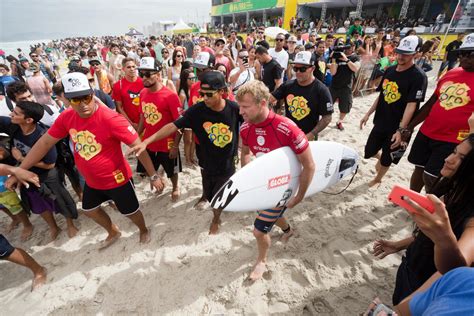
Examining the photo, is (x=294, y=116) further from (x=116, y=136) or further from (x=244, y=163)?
(x=116, y=136)

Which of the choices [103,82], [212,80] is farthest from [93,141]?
[103,82]

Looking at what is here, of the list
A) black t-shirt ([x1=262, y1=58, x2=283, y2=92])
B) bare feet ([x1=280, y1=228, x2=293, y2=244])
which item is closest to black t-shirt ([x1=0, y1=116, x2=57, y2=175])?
bare feet ([x1=280, y1=228, x2=293, y2=244])

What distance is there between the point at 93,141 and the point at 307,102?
2.61 meters

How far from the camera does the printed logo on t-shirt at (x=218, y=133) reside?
2795mm

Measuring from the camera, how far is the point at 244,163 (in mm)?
2689

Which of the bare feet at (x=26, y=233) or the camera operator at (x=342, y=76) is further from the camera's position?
the camera operator at (x=342, y=76)

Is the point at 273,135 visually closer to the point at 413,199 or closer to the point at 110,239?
the point at 413,199

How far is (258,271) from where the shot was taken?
2.64m

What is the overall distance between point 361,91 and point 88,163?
8901 mm

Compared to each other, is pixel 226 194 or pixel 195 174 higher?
pixel 226 194

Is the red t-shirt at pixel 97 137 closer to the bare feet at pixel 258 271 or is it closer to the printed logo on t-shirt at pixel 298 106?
the bare feet at pixel 258 271

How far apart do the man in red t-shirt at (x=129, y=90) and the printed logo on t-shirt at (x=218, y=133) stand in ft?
6.29

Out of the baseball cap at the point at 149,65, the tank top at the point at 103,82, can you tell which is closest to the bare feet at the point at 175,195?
the baseball cap at the point at 149,65

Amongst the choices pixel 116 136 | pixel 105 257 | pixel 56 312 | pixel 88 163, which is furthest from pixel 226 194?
pixel 56 312
